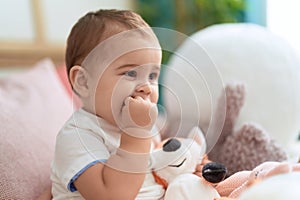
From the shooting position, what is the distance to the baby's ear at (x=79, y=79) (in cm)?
81

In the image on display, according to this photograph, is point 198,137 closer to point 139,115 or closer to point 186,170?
point 186,170

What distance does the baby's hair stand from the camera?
0.81 m

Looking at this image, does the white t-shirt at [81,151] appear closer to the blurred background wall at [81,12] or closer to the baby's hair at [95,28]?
the baby's hair at [95,28]

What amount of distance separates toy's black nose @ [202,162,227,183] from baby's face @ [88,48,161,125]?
142mm

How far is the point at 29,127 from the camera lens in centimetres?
101

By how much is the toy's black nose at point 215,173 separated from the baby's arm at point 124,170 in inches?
3.8

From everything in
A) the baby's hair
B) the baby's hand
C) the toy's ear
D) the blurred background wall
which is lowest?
the blurred background wall

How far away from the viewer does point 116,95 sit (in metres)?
0.78

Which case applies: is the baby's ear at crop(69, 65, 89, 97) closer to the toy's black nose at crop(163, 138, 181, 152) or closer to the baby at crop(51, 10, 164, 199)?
the baby at crop(51, 10, 164, 199)

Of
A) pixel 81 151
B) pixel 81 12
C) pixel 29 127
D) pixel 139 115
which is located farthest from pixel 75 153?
pixel 81 12

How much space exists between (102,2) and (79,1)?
0.11 m

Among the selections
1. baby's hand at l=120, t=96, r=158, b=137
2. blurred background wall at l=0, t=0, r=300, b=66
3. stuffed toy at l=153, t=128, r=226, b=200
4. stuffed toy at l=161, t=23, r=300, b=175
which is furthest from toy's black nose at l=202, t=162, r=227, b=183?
blurred background wall at l=0, t=0, r=300, b=66

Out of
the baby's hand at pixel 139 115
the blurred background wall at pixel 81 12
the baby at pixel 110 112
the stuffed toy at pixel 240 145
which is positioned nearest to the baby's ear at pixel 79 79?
the baby at pixel 110 112

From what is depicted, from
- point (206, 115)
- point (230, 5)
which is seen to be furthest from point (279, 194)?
point (230, 5)
